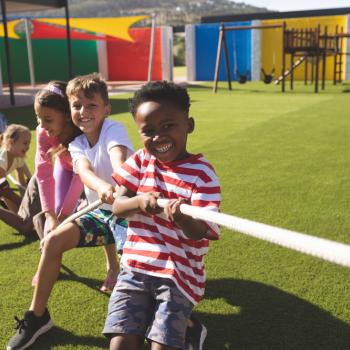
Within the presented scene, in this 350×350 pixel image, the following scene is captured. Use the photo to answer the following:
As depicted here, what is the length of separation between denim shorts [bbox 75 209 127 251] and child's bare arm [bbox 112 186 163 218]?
1.39ft

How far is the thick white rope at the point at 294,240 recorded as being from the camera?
101 cm

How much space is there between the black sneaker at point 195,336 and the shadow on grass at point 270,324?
10 cm

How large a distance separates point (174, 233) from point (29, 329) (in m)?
0.99

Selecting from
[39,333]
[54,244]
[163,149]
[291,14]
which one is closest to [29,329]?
[39,333]

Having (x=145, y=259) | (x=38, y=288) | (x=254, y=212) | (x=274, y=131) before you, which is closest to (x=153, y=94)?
(x=145, y=259)

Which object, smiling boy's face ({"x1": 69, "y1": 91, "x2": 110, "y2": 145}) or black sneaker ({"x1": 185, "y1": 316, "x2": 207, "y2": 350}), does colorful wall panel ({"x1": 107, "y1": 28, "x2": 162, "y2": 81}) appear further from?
black sneaker ({"x1": 185, "y1": 316, "x2": 207, "y2": 350})

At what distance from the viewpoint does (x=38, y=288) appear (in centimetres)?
241

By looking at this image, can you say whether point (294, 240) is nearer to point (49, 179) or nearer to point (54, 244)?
point (54, 244)

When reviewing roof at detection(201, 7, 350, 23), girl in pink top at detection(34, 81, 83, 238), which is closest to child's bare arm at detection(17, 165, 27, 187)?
girl in pink top at detection(34, 81, 83, 238)

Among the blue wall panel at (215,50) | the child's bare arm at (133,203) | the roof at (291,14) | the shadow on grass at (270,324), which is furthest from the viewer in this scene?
the roof at (291,14)

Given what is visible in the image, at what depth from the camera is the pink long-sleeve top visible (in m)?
3.05

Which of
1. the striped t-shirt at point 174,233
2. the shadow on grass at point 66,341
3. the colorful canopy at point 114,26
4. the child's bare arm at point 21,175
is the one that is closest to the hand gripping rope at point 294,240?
the striped t-shirt at point 174,233

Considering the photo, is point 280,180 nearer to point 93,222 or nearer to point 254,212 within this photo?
point 254,212

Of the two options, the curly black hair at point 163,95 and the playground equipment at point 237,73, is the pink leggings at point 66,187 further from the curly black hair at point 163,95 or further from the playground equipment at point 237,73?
the playground equipment at point 237,73
